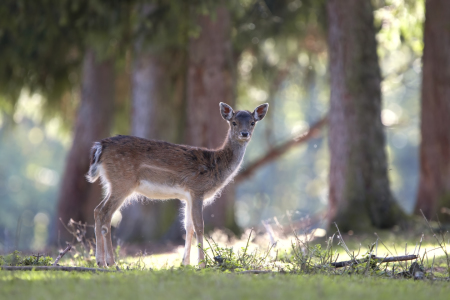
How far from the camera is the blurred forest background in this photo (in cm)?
1166

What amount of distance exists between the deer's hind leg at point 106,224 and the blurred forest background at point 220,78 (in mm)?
3035

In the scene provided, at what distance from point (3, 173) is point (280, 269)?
41798 mm

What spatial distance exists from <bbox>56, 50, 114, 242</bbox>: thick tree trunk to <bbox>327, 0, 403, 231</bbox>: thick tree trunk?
6268mm

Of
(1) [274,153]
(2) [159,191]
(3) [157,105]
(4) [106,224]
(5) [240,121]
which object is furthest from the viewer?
(1) [274,153]

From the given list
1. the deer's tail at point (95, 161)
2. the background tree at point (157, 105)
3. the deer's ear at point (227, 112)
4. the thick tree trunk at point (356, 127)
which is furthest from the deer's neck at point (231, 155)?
the background tree at point (157, 105)

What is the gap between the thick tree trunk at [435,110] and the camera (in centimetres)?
1272

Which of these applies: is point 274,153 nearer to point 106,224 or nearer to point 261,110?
point 261,110

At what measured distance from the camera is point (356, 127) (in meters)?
11.6

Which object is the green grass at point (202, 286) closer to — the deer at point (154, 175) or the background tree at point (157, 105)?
the deer at point (154, 175)

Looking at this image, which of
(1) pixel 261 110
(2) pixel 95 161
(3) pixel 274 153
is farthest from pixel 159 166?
(3) pixel 274 153

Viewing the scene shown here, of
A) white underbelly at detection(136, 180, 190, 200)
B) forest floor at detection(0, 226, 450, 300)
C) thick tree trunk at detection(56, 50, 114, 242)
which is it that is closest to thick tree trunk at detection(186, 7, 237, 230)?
thick tree trunk at detection(56, 50, 114, 242)

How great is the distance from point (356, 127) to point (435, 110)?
92.3 inches

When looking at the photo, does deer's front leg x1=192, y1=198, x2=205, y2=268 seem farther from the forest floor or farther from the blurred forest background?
the blurred forest background

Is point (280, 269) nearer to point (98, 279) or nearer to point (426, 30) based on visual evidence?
point (98, 279)
